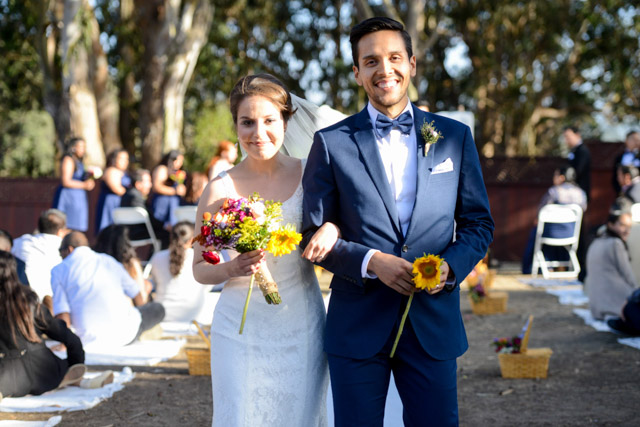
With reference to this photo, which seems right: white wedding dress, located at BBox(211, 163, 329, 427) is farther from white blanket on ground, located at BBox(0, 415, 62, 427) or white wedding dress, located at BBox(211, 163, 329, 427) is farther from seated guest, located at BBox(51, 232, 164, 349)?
seated guest, located at BBox(51, 232, 164, 349)

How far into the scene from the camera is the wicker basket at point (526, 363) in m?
6.03

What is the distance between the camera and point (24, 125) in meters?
32.1

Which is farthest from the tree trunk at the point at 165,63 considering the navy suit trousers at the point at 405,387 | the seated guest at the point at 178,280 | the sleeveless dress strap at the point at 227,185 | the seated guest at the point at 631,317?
the navy suit trousers at the point at 405,387

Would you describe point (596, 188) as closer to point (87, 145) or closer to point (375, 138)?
point (87, 145)

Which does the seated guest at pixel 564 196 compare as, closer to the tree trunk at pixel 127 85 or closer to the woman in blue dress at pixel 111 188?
the woman in blue dress at pixel 111 188

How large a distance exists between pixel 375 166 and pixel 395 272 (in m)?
0.40

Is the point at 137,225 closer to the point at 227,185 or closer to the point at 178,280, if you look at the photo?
the point at 178,280

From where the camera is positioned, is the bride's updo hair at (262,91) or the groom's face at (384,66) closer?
the groom's face at (384,66)

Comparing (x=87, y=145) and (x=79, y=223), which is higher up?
(x=87, y=145)

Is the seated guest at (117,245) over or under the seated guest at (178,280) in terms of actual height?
over

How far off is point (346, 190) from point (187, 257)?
5.86 meters

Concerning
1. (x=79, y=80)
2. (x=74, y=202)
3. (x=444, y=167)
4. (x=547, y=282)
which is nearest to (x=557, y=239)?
(x=547, y=282)

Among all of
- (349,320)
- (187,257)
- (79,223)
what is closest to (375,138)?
(349,320)

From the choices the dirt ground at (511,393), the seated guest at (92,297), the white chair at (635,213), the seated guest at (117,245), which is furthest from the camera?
the white chair at (635,213)
